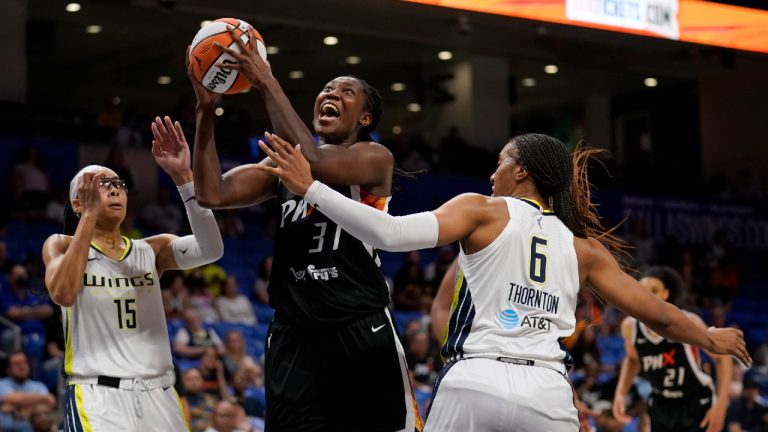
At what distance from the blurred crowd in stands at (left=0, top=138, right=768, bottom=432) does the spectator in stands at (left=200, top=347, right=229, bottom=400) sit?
0.01 metres

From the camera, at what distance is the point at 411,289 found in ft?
44.1

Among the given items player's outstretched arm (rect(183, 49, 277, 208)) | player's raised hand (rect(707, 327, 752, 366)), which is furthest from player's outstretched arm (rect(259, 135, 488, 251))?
player's raised hand (rect(707, 327, 752, 366))

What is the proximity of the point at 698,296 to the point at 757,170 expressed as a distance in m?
5.53

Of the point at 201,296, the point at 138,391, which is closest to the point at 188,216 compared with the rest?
the point at 138,391

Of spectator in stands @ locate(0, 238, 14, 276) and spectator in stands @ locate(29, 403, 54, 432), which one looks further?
spectator in stands @ locate(0, 238, 14, 276)

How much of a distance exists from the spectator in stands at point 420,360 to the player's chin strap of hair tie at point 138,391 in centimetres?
598

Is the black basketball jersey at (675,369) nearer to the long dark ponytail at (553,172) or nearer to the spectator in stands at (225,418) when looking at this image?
the spectator in stands at (225,418)

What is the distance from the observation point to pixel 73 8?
17500mm

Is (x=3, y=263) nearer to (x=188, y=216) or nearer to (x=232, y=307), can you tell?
(x=232, y=307)

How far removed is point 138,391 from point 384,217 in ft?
5.98

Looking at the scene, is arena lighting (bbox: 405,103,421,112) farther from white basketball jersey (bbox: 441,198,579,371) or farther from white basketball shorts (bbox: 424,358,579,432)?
white basketball shorts (bbox: 424,358,579,432)

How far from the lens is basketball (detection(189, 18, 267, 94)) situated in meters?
4.45

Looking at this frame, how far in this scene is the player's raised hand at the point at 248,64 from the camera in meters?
4.30

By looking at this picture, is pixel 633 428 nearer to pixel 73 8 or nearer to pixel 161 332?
pixel 161 332
